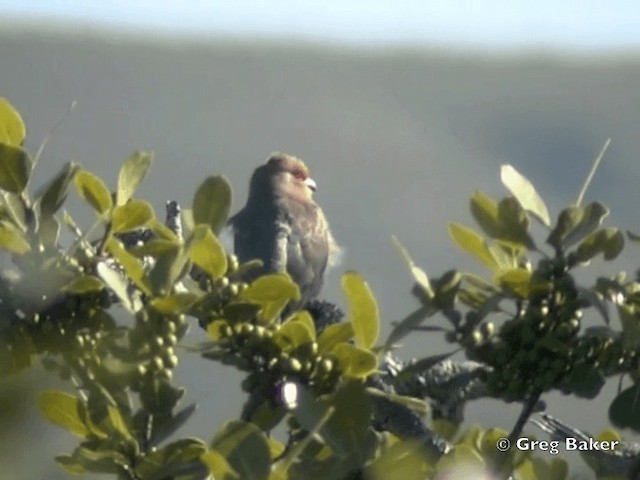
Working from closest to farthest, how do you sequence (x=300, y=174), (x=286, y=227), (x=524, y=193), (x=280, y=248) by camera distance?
(x=524, y=193) < (x=280, y=248) < (x=286, y=227) < (x=300, y=174)

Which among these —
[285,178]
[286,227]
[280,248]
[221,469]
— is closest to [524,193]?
[221,469]

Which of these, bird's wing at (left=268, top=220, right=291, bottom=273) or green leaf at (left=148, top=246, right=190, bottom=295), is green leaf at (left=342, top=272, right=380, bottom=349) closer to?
green leaf at (left=148, top=246, right=190, bottom=295)

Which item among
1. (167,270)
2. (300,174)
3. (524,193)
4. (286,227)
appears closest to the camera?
(167,270)

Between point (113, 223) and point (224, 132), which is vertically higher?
point (224, 132)

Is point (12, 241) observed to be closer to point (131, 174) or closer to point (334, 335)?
point (131, 174)

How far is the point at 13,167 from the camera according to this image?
5.35 ft

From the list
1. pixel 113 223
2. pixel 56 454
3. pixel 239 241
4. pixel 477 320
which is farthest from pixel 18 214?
pixel 239 241

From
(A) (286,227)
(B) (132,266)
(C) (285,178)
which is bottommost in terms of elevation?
(B) (132,266)

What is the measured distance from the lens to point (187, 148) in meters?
11.0

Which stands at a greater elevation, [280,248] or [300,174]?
[300,174]

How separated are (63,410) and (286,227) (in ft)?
16.1

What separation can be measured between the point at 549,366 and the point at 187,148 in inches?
372

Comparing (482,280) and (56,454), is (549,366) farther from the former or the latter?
(56,454)

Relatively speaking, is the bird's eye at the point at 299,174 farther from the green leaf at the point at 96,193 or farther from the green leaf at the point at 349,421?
the green leaf at the point at 349,421
